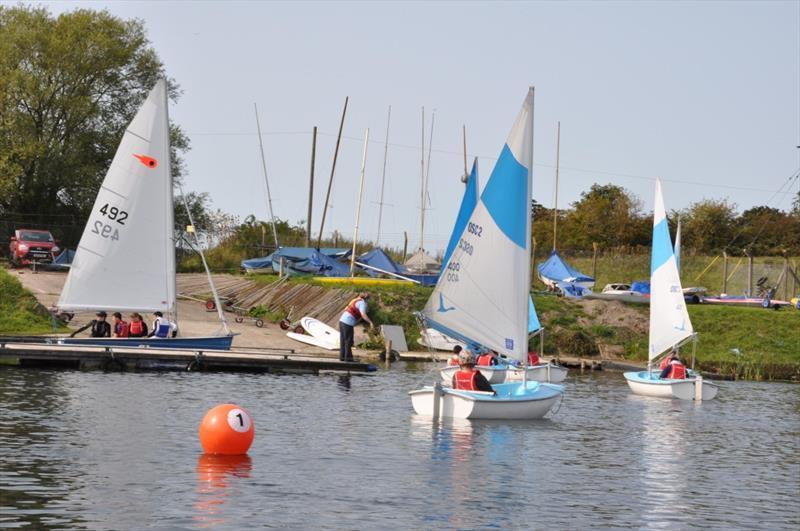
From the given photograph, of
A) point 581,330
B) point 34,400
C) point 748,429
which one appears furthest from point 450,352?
point 34,400

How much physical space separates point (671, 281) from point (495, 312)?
16766mm

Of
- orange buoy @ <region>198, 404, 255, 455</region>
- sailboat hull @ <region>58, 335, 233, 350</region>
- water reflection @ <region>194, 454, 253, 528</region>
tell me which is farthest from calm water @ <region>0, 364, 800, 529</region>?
sailboat hull @ <region>58, 335, 233, 350</region>

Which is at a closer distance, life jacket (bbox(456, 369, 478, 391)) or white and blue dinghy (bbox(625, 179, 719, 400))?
life jacket (bbox(456, 369, 478, 391))

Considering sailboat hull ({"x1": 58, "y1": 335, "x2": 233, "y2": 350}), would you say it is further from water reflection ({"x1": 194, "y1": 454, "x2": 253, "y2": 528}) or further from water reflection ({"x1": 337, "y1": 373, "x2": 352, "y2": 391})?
water reflection ({"x1": 194, "y1": 454, "x2": 253, "y2": 528})

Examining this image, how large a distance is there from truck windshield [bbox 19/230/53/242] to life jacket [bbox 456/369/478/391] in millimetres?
40505

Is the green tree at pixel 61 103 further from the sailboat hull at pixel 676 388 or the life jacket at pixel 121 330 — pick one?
the sailboat hull at pixel 676 388

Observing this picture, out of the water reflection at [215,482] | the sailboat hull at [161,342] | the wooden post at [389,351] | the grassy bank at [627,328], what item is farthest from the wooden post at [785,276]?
the water reflection at [215,482]

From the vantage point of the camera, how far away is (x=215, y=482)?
757 inches

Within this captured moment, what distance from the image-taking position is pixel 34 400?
28.2 meters

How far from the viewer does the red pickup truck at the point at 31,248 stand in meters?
62.2

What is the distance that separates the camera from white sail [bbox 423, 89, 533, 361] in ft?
94.0

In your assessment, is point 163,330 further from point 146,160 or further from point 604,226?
point 604,226

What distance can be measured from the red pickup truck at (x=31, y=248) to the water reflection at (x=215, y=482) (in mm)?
43559

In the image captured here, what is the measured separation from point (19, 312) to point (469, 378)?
25179 mm
